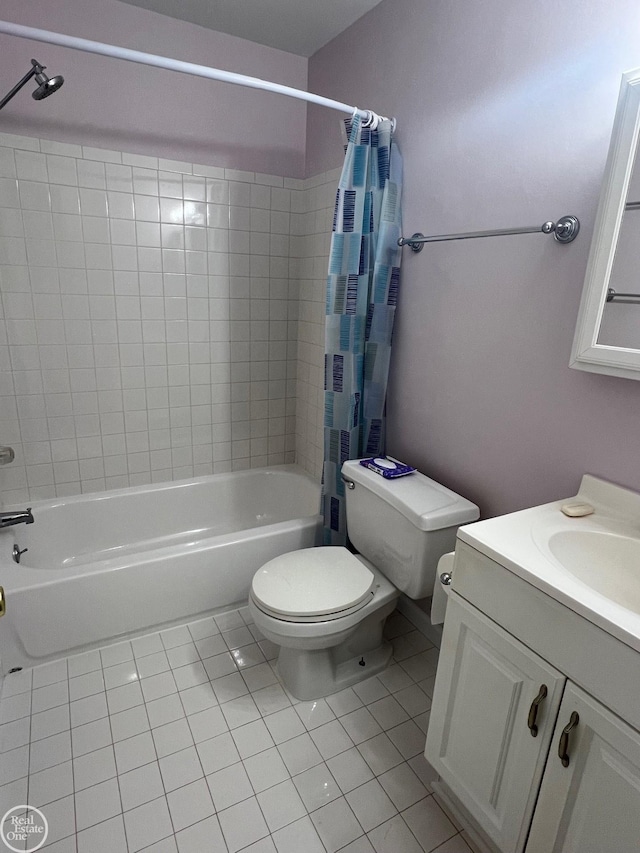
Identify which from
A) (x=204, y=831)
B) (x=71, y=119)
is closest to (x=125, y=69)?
(x=71, y=119)

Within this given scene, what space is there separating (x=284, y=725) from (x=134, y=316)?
1.77 m

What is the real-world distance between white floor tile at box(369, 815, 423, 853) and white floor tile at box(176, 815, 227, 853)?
391mm

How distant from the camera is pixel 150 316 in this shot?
2.26 meters

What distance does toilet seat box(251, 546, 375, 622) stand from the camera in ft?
4.98

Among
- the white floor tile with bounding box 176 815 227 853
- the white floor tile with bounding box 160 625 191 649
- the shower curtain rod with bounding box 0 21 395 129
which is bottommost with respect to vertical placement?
the white floor tile with bounding box 176 815 227 853

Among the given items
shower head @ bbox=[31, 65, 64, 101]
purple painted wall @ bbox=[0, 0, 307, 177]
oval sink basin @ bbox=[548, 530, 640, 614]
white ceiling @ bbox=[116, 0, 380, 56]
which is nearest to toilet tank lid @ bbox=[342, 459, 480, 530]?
oval sink basin @ bbox=[548, 530, 640, 614]

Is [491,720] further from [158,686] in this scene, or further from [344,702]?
[158,686]

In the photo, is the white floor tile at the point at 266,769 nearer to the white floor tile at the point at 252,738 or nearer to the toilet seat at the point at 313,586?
the white floor tile at the point at 252,738

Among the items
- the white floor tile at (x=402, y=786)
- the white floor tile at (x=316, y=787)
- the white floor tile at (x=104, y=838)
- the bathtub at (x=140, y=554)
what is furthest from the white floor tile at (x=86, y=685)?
the white floor tile at (x=402, y=786)

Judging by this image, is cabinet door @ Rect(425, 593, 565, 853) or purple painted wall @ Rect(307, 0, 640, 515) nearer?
cabinet door @ Rect(425, 593, 565, 853)

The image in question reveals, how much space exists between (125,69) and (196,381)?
1.32 m

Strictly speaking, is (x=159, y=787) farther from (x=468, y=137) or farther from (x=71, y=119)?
(x=71, y=119)

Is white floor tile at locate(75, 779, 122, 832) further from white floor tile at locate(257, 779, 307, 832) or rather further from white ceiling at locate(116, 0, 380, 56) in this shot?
white ceiling at locate(116, 0, 380, 56)

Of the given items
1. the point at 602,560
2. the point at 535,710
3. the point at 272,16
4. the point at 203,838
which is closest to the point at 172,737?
the point at 203,838
